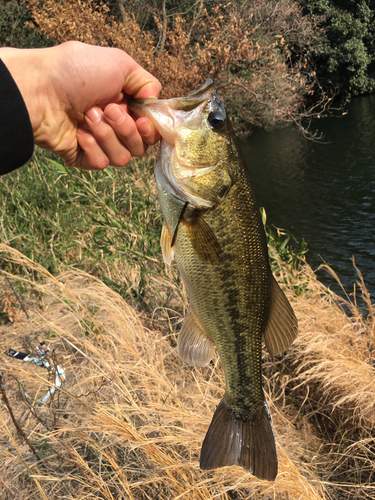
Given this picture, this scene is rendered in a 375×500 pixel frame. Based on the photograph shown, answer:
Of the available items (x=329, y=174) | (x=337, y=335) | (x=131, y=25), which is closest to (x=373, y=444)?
(x=337, y=335)

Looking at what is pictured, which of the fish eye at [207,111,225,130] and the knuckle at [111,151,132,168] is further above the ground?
the fish eye at [207,111,225,130]

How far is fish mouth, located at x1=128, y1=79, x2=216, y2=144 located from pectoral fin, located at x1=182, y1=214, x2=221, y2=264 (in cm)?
39

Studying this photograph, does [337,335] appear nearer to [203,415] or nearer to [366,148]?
[203,415]

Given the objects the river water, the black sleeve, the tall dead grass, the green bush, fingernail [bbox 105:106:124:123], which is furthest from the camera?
the green bush

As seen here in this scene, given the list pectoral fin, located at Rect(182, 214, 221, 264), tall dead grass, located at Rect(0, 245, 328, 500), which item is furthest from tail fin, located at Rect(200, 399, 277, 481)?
pectoral fin, located at Rect(182, 214, 221, 264)

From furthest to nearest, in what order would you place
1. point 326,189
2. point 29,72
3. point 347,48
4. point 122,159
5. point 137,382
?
point 347,48, point 326,189, point 137,382, point 122,159, point 29,72

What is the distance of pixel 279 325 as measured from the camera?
1.98 meters

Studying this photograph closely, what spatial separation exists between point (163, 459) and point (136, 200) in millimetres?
4322

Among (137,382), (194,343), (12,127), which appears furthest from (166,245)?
(137,382)

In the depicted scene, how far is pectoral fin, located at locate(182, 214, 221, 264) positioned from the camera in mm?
1791

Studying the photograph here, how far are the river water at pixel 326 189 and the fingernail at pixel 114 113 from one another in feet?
22.9

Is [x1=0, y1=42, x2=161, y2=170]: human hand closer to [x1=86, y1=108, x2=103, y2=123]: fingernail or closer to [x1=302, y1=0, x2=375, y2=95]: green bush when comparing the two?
[x1=86, y1=108, x2=103, y2=123]: fingernail

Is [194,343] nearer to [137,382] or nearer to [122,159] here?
[122,159]

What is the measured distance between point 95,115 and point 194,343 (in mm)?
1342
